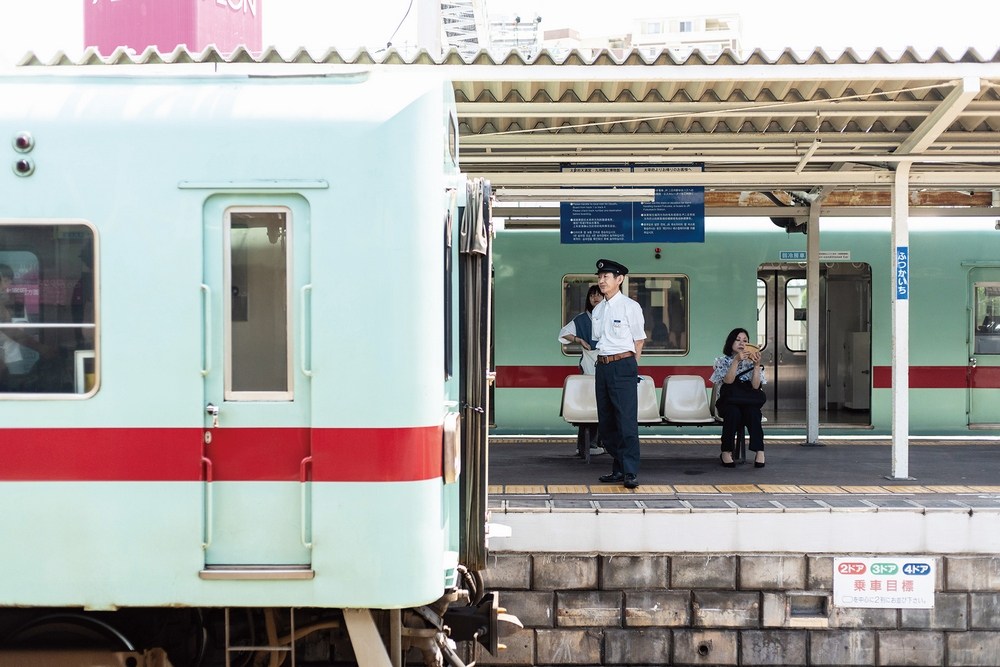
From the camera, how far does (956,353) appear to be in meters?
10.5

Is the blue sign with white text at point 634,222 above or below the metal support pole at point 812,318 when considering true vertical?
above

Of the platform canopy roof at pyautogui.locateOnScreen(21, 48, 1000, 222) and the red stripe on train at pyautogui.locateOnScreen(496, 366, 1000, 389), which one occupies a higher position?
the platform canopy roof at pyautogui.locateOnScreen(21, 48, 1000, 222)

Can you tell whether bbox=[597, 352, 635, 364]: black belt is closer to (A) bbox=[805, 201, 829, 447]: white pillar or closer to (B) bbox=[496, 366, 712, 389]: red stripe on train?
(A) bbox=[805, 201, 829, 447]: white pillar

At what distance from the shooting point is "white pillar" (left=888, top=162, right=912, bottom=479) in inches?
279

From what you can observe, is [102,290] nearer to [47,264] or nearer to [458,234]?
[47,264]

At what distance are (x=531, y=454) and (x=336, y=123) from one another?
568 centimetres

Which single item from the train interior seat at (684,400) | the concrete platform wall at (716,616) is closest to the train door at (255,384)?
the concrete platform wall at (716,616)

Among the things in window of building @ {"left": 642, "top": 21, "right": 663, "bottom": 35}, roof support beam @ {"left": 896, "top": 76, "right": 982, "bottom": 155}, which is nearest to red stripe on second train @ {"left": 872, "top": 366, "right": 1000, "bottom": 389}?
roof support beam @ {"left": 896, "top": 76, "right": 982, "bottom": 155}

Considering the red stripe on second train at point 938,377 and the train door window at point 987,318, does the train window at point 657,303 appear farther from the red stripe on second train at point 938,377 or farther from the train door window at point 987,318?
the train door window at point 987,318

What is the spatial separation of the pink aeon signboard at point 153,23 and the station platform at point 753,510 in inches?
485

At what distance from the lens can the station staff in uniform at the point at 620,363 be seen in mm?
6934

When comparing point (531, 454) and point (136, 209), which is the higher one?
point (136, 209)

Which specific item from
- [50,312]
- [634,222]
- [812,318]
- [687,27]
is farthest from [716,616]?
[687,27]

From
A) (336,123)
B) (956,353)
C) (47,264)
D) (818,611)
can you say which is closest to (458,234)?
(336,123)
